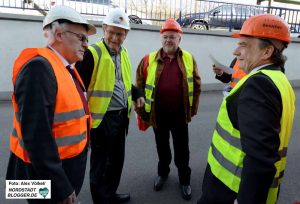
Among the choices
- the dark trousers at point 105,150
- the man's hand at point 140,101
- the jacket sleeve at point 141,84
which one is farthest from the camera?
the jacket sleeve at point 141,84

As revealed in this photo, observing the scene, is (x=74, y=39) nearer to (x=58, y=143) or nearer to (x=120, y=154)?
(x=58, y=143)

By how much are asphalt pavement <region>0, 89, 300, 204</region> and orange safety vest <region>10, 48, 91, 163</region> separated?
5.29 ft

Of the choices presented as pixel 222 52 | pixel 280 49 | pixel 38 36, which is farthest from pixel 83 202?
pixel 222 52

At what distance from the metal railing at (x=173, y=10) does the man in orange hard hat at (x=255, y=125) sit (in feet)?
23.0

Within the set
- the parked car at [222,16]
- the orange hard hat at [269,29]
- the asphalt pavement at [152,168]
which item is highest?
the parked car at [222,16]

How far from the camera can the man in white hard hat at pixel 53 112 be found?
4.50ft

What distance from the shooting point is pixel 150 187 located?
330 centimetres

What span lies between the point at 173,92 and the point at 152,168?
1208mm

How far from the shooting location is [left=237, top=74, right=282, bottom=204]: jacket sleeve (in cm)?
122

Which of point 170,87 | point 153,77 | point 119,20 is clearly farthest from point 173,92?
point 119,20

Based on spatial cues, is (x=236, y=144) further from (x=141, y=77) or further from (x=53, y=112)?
(x=141, y=77)

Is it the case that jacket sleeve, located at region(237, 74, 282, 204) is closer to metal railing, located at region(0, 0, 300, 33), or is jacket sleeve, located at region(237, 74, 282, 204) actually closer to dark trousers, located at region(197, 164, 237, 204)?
dark trousers, located at region(197, 164, 237, 204)

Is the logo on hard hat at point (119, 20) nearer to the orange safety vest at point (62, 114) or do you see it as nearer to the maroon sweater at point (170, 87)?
the maroon sweater at point (170, 87)

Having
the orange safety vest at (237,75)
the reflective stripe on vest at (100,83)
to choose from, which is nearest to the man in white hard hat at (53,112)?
the reflective stripe on vest at (100,83)
